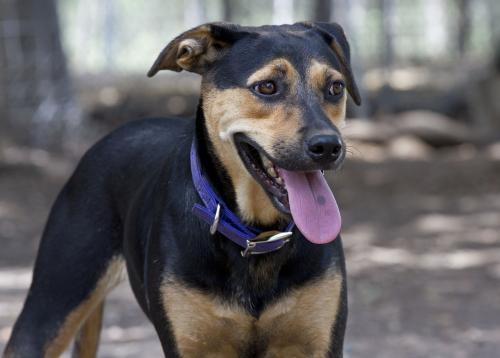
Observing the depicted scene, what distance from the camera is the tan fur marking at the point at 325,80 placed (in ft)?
14.1

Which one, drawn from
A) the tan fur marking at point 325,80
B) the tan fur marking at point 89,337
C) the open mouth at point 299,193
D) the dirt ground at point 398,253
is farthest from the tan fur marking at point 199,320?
the dirt ground at point 398,253

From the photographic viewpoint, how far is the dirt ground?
23.9 ft

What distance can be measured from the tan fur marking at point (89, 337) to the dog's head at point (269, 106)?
1.41 m

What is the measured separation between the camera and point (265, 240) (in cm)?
442

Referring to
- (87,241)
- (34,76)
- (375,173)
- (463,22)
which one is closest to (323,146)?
(87,241)

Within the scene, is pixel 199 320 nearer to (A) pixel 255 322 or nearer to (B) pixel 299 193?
(A) pixel 255 322

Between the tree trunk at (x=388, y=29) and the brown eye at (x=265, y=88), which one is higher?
the brown eye at (x=265, y=88)

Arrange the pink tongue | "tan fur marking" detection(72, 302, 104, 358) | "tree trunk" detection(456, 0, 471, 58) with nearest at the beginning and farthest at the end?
the pink tongue → "tan fur marking" detection(72, 302, 104, 358) → "tree trunk" detection(456, 0, 471, 58)

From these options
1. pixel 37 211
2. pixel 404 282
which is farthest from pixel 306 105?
pixel 37 211

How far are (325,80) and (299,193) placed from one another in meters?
0.52

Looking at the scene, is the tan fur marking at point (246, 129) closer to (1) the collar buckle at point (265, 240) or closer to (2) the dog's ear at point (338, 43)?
(1) the collar buckle at point (265, 240)

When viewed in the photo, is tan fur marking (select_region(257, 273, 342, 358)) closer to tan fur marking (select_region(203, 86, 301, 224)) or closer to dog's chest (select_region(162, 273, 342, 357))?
dog's chest (select_region(162, 273, 342, 357))

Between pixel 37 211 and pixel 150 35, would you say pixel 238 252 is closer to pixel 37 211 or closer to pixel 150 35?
pixel 37 211

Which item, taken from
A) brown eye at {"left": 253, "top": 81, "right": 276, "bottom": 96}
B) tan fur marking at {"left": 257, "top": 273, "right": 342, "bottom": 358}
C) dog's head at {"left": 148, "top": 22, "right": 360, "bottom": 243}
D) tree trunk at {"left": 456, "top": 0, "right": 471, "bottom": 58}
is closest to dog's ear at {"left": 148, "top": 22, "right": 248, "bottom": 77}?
dog's head at {"left": 148, "top": 22, "right": 360, "bottom": 243}
